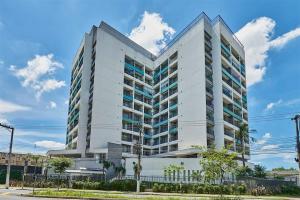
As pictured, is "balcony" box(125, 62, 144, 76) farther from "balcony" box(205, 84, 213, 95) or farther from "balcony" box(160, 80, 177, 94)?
"balcony" box(205, 84, 213, 95)

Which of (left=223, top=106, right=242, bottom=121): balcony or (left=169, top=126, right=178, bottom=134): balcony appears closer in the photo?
(left=223, top=106, right=242, bottom=121): balcony

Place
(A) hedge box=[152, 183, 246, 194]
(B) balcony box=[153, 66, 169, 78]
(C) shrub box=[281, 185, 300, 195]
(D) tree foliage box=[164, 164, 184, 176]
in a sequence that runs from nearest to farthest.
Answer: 1. (A) hedge box=[152, 183, 246, 194]
2. (C) shrub box=[281, 185, 300, 195]
3. (D) tree foliage box=[164, 164, 184, 176]
4. (B) balcony box=[153, 66, 169, 78]

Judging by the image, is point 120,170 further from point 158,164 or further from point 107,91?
point 107,91

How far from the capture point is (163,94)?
87188 millimetres

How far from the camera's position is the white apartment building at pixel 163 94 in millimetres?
71750

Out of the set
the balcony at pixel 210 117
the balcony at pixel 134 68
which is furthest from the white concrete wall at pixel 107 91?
the balcony at pixel 210 117

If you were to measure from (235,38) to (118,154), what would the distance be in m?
46.3

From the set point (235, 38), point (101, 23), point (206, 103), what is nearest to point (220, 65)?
point (206, 103)

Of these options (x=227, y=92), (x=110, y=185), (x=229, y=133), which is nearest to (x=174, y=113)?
(x=227, y=92)

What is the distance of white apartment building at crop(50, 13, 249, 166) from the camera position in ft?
235

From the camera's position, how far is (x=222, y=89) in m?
74.0

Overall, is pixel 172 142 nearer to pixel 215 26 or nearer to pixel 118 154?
pixel 118 154

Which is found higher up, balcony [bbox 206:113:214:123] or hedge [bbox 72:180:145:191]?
balcony [bbox 206:113:214:123]

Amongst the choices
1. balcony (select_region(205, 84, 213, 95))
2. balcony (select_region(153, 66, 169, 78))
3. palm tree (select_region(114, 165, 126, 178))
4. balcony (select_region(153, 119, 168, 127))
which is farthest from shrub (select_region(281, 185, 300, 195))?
balcony (select_region(153, 66, 169, 78))
